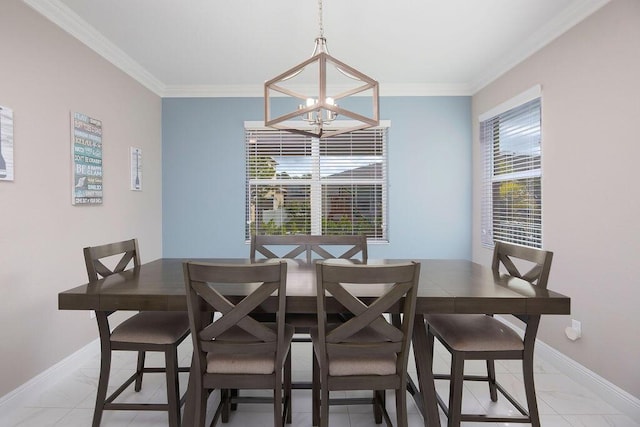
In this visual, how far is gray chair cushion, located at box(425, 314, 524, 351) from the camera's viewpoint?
166 cm

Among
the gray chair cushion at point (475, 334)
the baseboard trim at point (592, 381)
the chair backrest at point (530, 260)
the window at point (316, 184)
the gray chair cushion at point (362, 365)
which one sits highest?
the window at point (316, 184)

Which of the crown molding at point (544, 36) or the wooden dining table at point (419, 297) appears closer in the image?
the wooden dining table at point (419, 297)

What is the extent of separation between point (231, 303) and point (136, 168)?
8.25 feet

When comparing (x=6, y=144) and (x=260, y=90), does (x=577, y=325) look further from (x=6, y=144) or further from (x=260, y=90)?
(x=6, y=144)

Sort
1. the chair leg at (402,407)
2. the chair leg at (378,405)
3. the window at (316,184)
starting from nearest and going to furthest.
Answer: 1. the chair leg at (402,407)
2. the chair leg at (378,405)
3. the window at (316,184)

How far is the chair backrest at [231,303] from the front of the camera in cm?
137

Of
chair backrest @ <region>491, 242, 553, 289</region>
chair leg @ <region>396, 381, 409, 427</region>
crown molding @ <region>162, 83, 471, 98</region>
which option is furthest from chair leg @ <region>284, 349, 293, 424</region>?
crown molding @ <region>162, 83, 471, 98</region>

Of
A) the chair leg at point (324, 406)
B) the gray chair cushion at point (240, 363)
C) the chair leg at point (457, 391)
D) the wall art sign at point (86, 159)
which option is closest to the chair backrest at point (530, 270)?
the chair leg at point (457, 391)

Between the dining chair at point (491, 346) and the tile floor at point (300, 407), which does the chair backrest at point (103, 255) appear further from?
the dining chair at point (491, 346)

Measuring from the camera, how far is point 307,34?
8.88ft

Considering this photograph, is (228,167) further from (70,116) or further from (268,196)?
(70,116)

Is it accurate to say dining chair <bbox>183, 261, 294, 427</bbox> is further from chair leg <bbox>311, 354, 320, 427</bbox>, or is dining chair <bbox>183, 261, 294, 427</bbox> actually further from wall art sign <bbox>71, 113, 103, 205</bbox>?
wall art sign <bbox>71, 113, 103, 205</bbox>

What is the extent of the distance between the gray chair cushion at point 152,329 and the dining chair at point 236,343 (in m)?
0.33

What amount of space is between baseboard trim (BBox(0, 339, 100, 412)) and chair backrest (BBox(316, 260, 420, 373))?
1.98 m
